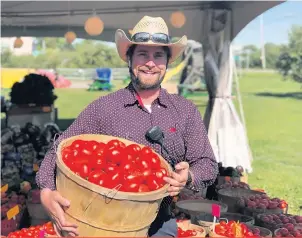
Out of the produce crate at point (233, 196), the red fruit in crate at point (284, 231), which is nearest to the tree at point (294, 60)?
the produce crate at point (233, 196)

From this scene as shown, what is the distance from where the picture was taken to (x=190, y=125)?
93.6 inches

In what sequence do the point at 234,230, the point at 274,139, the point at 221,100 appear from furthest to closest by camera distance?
1. the point at 274,139
2. the point at 221,100
3. the point at 234,230

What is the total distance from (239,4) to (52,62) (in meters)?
49.5

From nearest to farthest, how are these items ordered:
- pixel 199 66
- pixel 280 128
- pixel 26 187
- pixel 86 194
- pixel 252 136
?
pixel 86 194 → pixel 26 187 → pixel 252 136 → pixel 280 128 → pixel 199 66

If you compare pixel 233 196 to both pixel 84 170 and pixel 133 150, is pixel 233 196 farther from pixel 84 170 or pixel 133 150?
pixel 84 170

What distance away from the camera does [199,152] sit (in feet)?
7.66

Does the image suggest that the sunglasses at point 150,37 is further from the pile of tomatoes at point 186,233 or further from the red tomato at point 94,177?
the pile of tomatoes at point 186,233

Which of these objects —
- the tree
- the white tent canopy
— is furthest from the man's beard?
the tree

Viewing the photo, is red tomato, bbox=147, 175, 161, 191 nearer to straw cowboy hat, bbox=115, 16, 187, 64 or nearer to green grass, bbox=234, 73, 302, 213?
straw cowboy hat, bbox=115, 16, 187, 64

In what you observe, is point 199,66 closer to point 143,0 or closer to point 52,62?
point 143,0

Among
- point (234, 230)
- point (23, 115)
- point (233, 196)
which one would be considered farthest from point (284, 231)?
point (23, 115)

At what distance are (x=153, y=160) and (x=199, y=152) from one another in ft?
1.20

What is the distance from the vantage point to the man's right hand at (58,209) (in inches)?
76.8

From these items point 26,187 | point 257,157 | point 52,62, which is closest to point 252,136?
point 257,157
